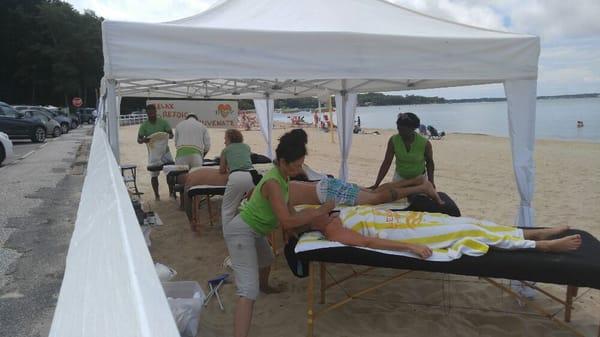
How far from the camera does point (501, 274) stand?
268 centimetres

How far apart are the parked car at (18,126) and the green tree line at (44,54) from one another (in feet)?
95.7

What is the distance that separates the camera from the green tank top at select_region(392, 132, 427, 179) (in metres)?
4.70

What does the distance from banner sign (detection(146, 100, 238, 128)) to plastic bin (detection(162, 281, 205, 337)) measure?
6.96m

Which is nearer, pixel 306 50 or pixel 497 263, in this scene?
pixel 497 263

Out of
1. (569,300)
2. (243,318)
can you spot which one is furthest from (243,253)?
(569,300)

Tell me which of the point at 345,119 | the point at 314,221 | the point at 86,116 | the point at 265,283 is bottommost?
the point at 265,283

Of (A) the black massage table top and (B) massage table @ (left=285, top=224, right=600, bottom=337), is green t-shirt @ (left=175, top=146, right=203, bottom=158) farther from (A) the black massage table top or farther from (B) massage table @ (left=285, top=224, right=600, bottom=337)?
(A) the black massage table top

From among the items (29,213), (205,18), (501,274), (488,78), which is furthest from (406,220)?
(29,213)

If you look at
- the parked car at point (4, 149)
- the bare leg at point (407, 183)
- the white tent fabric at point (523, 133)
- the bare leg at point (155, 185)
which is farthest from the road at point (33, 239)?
the white tent fabric at point (523, 133)

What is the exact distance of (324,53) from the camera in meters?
3.32

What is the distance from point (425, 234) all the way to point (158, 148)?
5.29 metres

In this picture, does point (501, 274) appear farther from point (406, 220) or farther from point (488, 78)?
point (488, 78)

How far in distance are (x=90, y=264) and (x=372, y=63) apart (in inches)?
105

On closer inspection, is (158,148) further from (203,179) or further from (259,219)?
(259,219)
